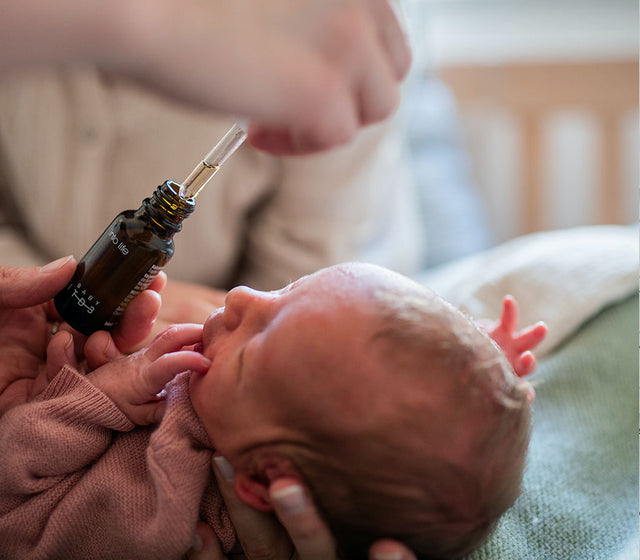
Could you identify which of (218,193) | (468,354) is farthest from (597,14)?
(468,354)

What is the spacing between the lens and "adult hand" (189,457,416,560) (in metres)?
0.60

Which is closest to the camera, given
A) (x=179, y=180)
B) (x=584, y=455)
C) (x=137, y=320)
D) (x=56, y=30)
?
(x=56, y=30)

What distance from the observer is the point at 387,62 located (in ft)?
2.45

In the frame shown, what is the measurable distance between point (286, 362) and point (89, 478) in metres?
0.23

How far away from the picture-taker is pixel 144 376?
70 centimetres

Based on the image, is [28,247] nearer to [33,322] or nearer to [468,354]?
[33,322]

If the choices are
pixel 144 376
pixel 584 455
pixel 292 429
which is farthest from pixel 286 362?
pixel 584 455

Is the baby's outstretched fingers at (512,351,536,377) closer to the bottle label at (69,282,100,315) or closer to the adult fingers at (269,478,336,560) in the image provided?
the adult fingers at (269,478,336,560)

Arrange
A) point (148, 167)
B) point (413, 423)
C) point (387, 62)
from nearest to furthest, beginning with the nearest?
point (413, 423)
point (387, 62)
point (148, 167)

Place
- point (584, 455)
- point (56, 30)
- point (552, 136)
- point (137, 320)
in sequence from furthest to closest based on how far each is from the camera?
point (552, 136), point (584, 455), point (137, 320), point (56, 30)

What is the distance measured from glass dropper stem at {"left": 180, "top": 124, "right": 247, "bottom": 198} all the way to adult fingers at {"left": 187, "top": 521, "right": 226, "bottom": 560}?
331mm

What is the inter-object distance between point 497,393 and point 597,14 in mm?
1916

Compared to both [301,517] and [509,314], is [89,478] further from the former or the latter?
[509,314]

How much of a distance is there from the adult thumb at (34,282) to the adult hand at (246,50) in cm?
23
